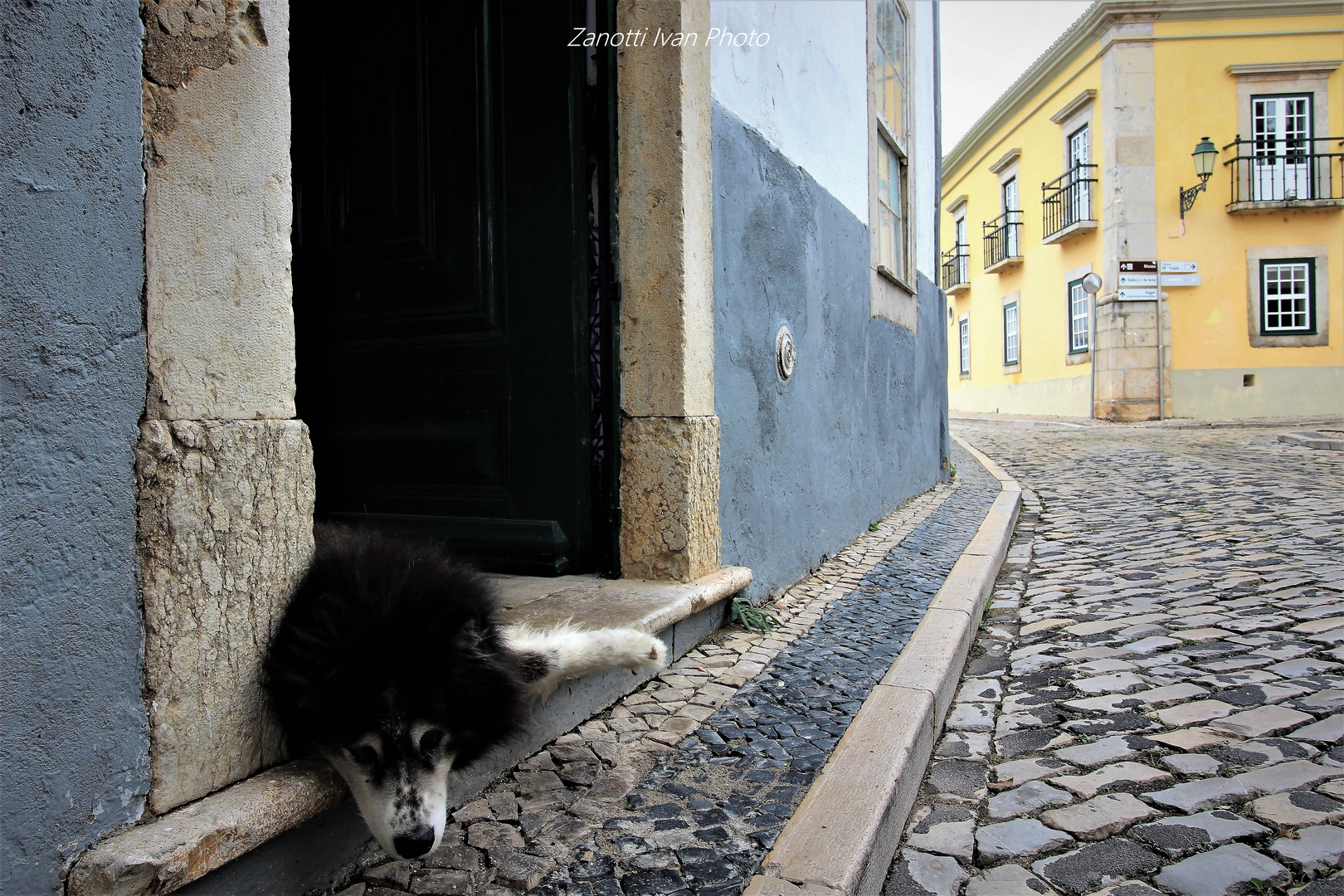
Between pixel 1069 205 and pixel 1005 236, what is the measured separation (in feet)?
13.4

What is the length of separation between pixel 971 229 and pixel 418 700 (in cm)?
3140

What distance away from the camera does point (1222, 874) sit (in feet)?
6.39

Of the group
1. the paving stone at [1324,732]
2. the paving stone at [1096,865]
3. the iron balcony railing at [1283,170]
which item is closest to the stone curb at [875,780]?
the paving stone at [1096,865]

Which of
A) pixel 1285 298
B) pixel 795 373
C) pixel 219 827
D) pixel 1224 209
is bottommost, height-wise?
pixel 219 827

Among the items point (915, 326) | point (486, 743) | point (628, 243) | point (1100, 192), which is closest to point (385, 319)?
point (628, 243)

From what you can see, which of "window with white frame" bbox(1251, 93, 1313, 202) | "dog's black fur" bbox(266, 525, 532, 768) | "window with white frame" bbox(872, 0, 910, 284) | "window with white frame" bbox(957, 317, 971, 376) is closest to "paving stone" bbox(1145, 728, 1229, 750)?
"dog's black fur" bbox(266, 525, 532, 768)

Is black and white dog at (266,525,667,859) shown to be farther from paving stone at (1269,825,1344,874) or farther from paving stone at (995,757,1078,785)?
paving stone at (1269,825,1344,874)

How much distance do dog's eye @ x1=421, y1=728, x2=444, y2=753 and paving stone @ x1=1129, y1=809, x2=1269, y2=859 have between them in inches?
67.9

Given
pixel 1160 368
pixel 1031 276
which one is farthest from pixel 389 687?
pixel 1031 276

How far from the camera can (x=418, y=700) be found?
1829 mm

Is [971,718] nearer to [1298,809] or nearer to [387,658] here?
[1298,809]

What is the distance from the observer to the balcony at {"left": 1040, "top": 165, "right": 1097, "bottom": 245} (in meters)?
21.2

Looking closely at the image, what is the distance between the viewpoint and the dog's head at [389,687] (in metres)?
1.77

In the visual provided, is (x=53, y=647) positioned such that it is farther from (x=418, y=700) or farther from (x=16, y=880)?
(x=418, y=700)
